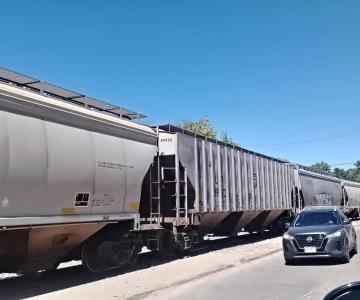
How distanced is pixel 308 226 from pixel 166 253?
178 inches

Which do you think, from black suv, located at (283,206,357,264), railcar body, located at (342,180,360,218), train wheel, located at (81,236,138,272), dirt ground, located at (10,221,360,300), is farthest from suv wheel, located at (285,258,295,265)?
railcar body, located at (342,180,360,218)

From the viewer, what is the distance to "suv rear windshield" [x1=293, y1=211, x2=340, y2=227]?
1406 cm

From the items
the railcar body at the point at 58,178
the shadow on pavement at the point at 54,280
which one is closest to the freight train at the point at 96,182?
the railcar body at the point at 58,178

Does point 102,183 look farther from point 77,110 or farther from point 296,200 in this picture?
point 296,200

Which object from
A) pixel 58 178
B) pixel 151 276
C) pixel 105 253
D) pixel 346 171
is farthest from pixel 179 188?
pixel 346 171

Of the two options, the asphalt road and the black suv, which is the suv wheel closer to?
the black suv

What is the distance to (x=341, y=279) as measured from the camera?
10.5 meters

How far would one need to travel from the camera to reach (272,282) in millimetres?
10484

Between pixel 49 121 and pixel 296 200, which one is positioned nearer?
pixel 49 121

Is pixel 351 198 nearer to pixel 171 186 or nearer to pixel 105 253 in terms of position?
pixel 171 186

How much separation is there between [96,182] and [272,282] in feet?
14.6

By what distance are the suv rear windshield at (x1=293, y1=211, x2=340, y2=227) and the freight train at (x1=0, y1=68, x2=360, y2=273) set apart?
336 cm

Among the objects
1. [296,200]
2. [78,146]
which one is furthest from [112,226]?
[296,200]

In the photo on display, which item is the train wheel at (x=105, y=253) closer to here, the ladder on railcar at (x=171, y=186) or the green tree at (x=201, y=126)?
the ladder on railcar at (x=171, y=186)
